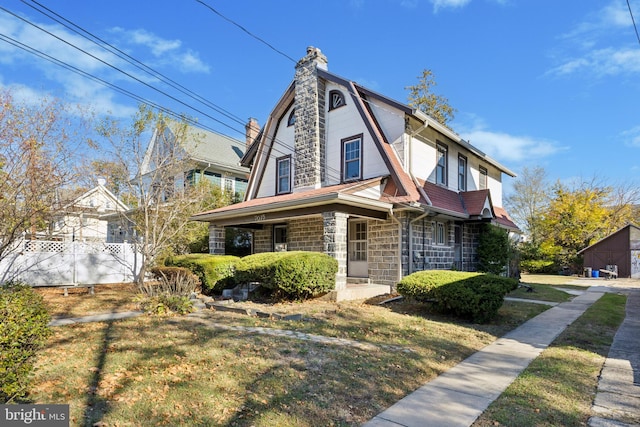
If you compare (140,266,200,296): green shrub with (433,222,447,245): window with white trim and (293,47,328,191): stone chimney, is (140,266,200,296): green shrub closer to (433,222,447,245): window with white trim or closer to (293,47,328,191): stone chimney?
(293,47,328,191): stone chimney

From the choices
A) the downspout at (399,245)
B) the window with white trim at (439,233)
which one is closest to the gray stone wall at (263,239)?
the downspout at (399,245)

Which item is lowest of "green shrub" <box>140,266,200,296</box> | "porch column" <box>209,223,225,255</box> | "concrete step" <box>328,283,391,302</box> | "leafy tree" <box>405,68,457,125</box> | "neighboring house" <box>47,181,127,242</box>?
"concrete step" <box>328,283,391,302</box>

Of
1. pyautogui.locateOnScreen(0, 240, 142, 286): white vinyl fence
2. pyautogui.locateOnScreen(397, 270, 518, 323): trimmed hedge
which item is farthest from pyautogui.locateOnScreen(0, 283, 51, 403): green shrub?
pyautogui.locateOnScreen(0, 240, 142, 286): white vinyl fence

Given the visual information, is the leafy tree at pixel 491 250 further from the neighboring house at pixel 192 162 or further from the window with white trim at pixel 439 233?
the neighboring house at pixel 192 162

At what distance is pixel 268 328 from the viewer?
7.44m

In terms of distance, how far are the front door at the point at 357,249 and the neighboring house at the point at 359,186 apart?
0.04m

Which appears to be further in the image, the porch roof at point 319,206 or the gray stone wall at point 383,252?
the gray stone wall at point 383,252

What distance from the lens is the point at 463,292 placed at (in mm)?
8812

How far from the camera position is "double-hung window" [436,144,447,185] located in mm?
15619

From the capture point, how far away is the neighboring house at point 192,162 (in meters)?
15.6

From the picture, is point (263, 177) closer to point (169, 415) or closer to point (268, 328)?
point (268, 328)

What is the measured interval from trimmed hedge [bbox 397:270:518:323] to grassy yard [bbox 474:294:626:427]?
1.50 m

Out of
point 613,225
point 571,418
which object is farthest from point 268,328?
point 613,225

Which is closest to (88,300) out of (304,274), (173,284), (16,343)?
(173,284)
